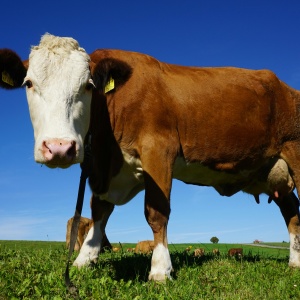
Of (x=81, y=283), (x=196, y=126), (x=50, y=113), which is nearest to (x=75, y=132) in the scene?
(x=50, y=113)

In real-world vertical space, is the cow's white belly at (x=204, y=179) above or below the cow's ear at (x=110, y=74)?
below

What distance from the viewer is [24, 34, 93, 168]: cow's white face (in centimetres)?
530

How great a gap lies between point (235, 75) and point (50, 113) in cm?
412

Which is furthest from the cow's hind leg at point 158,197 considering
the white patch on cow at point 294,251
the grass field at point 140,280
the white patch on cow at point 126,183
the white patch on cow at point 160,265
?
the white patch on cow at point 294,251

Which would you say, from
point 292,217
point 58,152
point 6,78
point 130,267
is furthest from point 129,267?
point 292,217

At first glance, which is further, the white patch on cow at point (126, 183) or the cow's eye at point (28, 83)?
the white patch on cow at point (126, 183)

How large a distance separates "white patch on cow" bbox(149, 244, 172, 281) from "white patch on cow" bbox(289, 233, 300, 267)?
3.41 m

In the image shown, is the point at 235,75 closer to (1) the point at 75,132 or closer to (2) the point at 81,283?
(1) the point at 75,132

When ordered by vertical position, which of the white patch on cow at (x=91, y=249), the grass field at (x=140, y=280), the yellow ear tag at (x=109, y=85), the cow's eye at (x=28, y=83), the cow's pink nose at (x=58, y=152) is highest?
the yellow ear tag at (x=109, y=85)

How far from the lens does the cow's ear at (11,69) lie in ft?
21.6

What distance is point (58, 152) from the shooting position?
5.18 meters

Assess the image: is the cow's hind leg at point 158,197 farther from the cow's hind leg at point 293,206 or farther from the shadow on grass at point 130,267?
the cow's hind leg at point 293,206

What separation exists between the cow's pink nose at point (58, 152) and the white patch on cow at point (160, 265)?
1.95 metres

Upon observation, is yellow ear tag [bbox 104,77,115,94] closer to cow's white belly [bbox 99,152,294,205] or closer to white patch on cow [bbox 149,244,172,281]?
cow's white belly [bbox 99,152,294,205]
